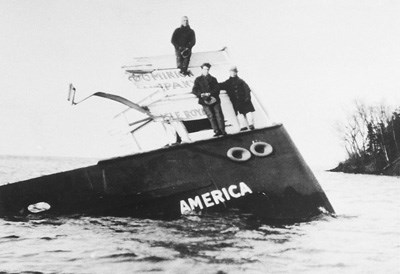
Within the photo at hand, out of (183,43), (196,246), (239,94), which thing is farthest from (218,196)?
(183,43)

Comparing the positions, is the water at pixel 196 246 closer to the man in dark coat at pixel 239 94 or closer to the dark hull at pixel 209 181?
the dark hull at pixel 209 181

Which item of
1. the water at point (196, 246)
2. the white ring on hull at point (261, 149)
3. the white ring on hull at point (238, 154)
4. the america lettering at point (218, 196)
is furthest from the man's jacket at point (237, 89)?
the water at point (196, 246)

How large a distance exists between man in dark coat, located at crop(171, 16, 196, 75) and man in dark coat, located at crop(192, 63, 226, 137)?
3.02ft

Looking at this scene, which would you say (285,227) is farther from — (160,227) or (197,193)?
(160,227)

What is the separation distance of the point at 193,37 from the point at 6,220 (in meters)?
4.74

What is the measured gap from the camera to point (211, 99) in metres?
A: 6.64

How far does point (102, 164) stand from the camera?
6320 millimetres

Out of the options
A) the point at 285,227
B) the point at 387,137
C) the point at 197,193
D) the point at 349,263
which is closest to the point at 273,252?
the point at 349,263

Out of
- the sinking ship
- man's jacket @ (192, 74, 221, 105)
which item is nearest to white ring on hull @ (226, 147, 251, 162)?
the sinking ship

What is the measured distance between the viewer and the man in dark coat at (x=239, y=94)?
6.91 m

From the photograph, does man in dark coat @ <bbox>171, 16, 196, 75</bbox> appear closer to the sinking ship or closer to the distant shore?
the sinking ship

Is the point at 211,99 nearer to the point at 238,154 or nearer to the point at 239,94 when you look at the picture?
the point at 239,94

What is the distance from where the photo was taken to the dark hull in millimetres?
6082

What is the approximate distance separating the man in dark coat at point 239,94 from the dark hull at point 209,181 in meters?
0.74
